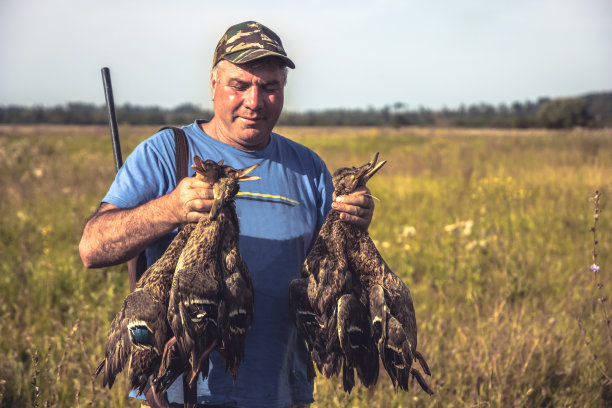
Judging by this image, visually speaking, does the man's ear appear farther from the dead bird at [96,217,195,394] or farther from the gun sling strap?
the dead bird at [96,217,195,394]

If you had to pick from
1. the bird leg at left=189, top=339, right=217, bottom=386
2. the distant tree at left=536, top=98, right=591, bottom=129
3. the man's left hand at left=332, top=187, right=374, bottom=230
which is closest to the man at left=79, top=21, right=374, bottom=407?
the man's left hand at left=332, top=187, right=374, bottom=230

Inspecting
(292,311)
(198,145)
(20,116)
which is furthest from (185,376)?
(20,116)

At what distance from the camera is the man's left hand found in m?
2.26

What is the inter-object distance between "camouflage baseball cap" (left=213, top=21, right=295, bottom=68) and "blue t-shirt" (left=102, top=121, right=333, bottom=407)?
18.9 inches

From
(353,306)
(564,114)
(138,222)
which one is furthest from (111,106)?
(564,114)

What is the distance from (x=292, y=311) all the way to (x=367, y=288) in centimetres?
40

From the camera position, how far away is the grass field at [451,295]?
3885 mm

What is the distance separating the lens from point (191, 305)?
6.17ft

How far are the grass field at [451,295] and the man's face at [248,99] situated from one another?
1507 millimetres

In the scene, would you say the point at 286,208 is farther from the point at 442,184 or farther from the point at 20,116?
the point at 20,116

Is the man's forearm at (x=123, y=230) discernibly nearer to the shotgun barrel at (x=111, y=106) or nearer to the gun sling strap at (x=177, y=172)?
the gun sling strap at (x=177, y=172)

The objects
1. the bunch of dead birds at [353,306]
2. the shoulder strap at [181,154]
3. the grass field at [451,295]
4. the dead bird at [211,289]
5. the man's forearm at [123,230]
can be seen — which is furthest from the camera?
the grass field at [451,295]

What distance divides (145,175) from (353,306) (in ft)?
4.03

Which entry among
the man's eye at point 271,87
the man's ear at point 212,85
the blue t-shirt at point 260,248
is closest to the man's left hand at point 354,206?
the blue t-shirt at point 260,248
